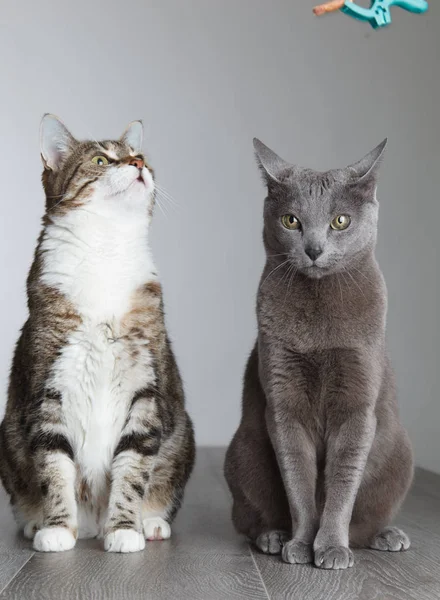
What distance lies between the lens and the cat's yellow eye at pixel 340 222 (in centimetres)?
170

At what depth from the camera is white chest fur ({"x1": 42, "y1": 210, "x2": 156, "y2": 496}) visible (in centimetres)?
183

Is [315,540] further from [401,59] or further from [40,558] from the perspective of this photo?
[401,59]

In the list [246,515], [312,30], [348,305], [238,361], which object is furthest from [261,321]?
[312,30]

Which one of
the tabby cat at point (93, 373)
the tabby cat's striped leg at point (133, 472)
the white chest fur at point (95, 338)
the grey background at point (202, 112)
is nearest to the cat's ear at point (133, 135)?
the tabby cat at point (93, 373)

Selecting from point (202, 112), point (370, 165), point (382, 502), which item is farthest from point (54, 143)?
point (202, 112)

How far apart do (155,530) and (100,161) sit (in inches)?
35.1

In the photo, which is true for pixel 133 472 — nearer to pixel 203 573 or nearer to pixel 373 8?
pixel 203 573

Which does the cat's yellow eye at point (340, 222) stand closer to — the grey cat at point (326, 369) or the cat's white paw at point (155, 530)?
the grey cat at point (326, 369)

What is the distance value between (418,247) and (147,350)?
1.70 metres

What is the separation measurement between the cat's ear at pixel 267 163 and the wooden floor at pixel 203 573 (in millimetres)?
832

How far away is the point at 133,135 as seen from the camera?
2.16m

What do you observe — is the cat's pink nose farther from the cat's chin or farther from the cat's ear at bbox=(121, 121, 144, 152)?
the cat's chin

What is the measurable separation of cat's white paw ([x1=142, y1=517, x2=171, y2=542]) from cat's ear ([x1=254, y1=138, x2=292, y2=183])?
2.77 feet

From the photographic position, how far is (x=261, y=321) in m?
1.80
